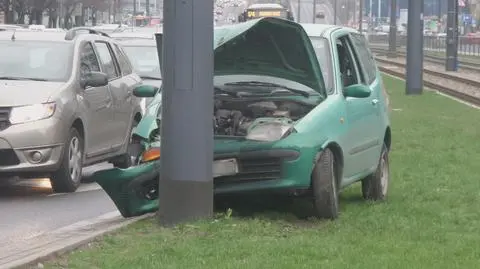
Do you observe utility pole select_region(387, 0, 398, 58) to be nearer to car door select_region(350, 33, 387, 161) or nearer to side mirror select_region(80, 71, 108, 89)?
side mirror select_region(80, 71, 108, 89)

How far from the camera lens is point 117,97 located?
11.7m

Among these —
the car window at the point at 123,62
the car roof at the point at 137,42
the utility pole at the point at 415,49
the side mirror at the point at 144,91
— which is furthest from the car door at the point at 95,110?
the utility pole at the point at 415,49

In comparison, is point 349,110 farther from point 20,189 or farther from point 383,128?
point 20,189

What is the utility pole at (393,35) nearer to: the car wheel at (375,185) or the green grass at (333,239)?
the green grass at (333,239)

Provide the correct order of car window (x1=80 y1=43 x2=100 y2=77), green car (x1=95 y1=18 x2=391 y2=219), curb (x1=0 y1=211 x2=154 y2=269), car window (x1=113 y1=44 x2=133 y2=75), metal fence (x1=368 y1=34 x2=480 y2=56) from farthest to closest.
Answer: metal fence (x1=368 y1=34 x2=480 y2=56) < car window (x1=113 y1=44 x2=133 y2=75) < car window (x1=80 y1=43 x2=100 y2=77) < green car (x1=95 y1=18 x2=391 y2=219) < curb (x1=0 y1=211 x2=154 y2=269)

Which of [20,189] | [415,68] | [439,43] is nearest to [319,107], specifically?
[20,189]

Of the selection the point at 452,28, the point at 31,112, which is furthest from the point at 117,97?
the point at 452,28

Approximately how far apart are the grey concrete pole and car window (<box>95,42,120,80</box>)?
4698mm

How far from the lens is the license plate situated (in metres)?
7.58

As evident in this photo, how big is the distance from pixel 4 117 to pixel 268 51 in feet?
9.19

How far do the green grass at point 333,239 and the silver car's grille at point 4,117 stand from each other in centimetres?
257

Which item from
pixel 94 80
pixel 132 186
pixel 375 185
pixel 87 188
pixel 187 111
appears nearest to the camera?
pixel 187 111

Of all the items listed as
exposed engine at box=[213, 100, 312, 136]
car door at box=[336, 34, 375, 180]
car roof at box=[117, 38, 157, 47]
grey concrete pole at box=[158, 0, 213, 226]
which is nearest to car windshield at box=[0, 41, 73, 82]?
exposed engine at box=[213, 100, 312, 136]

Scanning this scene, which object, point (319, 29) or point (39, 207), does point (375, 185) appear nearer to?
point (319, 29)
